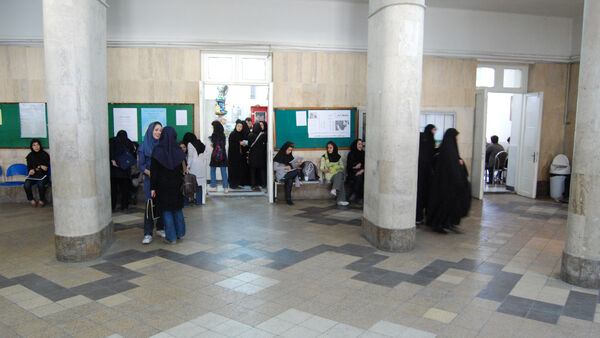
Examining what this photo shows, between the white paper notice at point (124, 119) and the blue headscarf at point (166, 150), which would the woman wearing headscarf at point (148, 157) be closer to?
the blue headscarf at point (166, 150)

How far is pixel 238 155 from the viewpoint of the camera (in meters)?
10.2

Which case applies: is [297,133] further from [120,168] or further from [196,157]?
[120,168]

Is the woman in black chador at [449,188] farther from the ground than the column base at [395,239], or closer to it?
farther from the ground

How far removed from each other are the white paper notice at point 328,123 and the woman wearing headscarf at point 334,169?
0.45m

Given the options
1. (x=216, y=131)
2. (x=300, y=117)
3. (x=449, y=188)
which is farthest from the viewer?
(x=216, y=131)

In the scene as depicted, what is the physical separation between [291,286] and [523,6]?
8562 millimetres

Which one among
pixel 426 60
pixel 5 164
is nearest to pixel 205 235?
pixel 5 164

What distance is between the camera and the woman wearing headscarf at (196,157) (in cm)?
802

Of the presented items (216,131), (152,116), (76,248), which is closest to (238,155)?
(216,131)

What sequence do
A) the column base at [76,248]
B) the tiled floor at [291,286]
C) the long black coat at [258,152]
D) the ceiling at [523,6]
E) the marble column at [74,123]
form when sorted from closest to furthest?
1. the tiled floor at [291,286]
2. the marble column at [74,123]
3. the column base at [76,248]
4. the ceiling at [523,6]
5. the long black coat at [258,152]

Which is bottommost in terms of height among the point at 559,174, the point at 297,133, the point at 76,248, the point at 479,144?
the point at 76,248

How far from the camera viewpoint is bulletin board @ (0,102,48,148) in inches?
337

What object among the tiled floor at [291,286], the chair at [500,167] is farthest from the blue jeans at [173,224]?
the chair at [500,167]

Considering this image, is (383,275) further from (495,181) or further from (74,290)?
(495,181)
